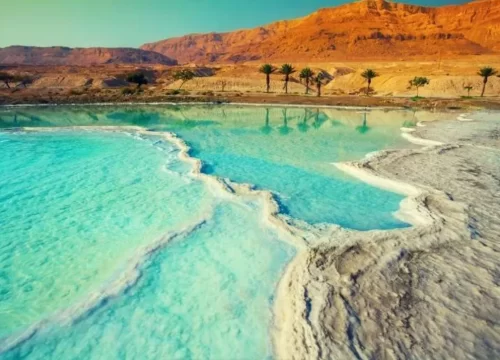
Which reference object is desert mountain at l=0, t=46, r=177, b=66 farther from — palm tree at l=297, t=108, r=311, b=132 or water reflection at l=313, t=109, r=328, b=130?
palm tree at l=297, t=108, r=311, b=132

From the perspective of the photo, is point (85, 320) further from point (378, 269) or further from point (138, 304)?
point (378, 269)

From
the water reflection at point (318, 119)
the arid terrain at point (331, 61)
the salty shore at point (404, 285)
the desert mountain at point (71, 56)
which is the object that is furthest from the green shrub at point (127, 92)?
the desert mountain at point (71, 56)

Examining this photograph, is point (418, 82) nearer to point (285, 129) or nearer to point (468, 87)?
point (468, 87)

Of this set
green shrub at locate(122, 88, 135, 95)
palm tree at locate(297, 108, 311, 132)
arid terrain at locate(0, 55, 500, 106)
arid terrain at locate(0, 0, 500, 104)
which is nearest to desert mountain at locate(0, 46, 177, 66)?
arid terrain at locate(0, 0, 500, 104)

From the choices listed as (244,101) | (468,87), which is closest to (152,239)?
(244,101)

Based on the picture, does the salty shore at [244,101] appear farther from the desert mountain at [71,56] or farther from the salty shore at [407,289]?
the desert mountain at [71,56]

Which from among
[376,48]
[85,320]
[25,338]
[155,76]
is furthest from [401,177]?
[376,48]

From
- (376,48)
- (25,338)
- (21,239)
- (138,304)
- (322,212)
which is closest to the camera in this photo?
(25,338)
